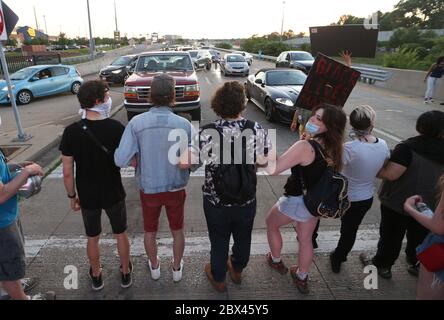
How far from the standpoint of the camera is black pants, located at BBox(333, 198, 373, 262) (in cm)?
298

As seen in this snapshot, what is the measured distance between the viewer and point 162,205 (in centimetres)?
286

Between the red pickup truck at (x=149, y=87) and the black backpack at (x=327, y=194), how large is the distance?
5698 millimetres

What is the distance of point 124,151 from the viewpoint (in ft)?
8.26

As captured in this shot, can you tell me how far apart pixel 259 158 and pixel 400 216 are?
4.78 ft

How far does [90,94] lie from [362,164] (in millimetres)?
2277

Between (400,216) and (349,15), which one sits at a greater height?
(349,15)

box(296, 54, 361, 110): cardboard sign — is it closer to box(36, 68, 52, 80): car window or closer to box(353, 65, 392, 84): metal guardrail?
box(36, 68, 52, 80): car window

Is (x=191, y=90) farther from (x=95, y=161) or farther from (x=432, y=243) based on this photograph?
(x=432, y=243)

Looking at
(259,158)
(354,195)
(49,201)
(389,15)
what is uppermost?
(389,15)

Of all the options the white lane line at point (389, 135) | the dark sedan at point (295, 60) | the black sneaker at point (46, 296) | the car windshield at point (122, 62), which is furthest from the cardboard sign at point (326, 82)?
the car windshield at point (122, 62)

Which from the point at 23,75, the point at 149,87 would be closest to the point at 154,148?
the point at 149,87

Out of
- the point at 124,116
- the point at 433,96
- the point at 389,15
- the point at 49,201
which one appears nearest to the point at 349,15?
the point at 389,15
